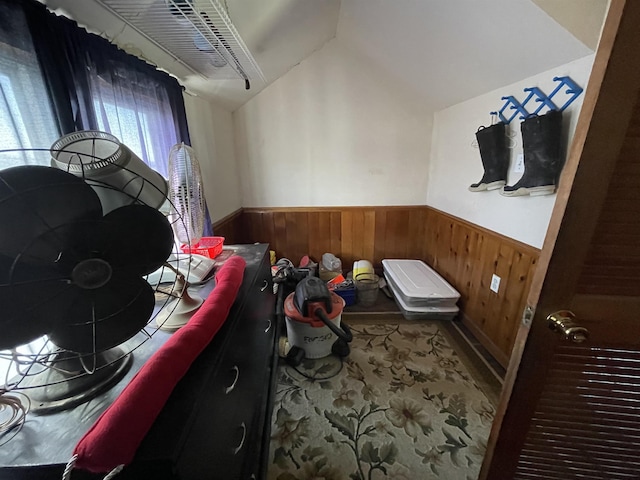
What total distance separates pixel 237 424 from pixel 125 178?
31.7 inches

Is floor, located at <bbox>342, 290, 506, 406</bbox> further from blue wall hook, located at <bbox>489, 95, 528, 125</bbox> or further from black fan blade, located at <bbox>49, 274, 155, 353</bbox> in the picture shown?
black fan blade, located at <bbox>49, 274, 155, 353</bbox>

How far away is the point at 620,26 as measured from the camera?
0.54m

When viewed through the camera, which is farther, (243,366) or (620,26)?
(243,366)

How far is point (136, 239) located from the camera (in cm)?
54

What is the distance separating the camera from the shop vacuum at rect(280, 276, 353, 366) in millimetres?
Answer: 1552

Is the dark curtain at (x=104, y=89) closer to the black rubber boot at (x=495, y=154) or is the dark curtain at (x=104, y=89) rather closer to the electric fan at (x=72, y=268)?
the electric fan at (x=72, y=268)

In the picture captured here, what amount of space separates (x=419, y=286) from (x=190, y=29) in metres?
2.17

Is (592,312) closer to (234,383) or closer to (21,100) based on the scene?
(234,383)

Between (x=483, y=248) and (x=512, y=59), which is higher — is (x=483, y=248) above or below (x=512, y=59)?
below

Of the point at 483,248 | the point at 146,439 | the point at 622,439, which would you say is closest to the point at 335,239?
the point at 483,248

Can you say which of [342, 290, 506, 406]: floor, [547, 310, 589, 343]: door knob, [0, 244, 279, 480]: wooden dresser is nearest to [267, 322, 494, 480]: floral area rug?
[342, 290, 506, 406]: floor

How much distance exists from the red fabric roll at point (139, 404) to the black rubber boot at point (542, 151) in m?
1.55

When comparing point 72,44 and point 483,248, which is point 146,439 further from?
point 483,248

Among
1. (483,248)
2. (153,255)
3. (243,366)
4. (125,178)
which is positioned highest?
(125,178)
